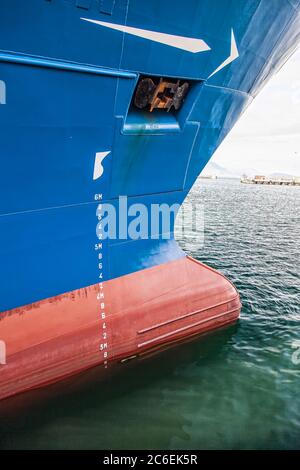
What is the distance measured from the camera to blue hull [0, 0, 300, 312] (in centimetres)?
462

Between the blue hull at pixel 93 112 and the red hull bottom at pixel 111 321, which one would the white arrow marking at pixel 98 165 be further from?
the red hull bottom at pixel 111 321

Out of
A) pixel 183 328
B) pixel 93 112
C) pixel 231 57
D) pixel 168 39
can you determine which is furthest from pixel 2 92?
pixel 183 328

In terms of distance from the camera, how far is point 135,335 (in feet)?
23.7

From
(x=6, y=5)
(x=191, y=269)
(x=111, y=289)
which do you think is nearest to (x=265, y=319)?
(x=191, y=269)

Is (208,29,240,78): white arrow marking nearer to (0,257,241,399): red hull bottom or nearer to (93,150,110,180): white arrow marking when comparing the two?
Result: (93,150,110,180): white arrow marking

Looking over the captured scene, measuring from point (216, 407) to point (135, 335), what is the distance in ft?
6.88

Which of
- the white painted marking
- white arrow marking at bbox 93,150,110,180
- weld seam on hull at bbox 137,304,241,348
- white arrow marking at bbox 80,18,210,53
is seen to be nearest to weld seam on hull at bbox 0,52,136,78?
the white painted marking

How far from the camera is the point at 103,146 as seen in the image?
5836 mm

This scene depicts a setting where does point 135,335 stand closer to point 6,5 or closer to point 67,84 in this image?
point 67,84

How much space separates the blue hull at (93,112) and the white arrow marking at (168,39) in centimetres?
4

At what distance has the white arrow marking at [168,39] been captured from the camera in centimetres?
493

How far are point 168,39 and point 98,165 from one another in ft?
7.57

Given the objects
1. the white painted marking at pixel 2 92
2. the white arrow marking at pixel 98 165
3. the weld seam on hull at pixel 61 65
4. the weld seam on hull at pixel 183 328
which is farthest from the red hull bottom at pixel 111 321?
the weld seam on hull at pixel 61 65

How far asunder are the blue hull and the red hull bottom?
0.98ft
